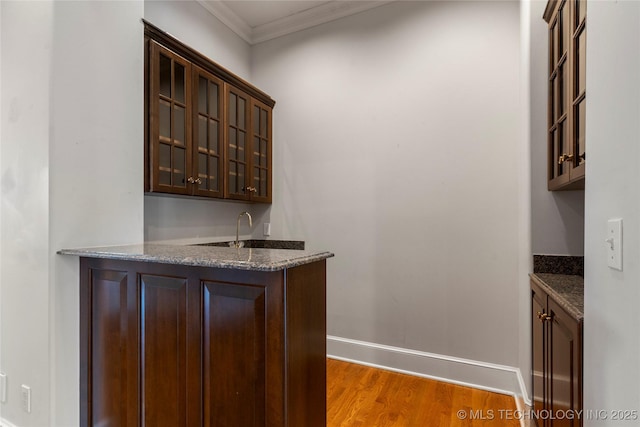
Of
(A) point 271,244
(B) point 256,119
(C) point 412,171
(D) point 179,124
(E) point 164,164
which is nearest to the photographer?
(E) point 164,164

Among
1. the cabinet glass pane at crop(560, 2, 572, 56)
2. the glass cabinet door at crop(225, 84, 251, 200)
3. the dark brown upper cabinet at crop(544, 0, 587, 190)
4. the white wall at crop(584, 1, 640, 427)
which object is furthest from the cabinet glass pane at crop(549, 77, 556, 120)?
the glass cabinet door at crop(225, 84, 251, 200)

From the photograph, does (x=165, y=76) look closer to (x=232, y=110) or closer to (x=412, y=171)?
(x=232, y=110)

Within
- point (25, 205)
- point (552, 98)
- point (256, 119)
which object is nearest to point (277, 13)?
point (256, 119)

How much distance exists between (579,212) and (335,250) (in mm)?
1718

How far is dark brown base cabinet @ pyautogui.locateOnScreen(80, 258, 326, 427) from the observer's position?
1.11m

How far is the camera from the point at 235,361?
1168 mm

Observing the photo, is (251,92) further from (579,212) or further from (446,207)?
(579,212)

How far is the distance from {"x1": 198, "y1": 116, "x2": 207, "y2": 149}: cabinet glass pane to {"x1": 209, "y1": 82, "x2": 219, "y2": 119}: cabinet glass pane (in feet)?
0.32

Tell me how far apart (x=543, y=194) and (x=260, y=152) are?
2209 mm

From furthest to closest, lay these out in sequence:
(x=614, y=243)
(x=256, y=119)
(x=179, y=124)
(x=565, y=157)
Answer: (x=256, y=119) < (x=179, y=124) < (x=565, y=157) < (x=614, y=243)

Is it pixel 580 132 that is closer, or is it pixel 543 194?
pixel 580 132

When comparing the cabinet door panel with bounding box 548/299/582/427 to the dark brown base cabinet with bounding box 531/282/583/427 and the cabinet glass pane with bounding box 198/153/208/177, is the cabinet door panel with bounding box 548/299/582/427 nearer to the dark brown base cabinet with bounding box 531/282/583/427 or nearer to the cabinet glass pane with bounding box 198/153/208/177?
the dark brown base cabinet with bounding box 531/282/583/427

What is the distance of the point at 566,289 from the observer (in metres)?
1.35

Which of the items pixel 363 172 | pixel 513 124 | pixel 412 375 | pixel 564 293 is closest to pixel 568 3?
Answer: pixel 513 124
